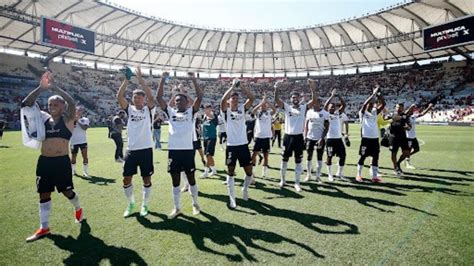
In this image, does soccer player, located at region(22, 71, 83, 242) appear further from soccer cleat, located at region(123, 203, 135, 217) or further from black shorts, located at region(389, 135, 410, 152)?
black shorts, located at region(389, 135, 410, 152)

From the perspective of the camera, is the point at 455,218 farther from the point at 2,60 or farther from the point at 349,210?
the point at 2,60

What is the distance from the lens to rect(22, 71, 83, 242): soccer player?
5000 mm

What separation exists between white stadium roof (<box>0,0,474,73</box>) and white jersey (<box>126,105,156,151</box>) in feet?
106

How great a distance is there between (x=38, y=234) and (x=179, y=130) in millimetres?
2996

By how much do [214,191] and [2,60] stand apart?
150 feet

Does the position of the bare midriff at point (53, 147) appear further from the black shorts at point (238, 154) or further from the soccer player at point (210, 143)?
the soccer player at point (210, 143)

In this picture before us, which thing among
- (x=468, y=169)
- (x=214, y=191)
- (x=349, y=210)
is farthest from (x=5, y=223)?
(x=468, y=169)

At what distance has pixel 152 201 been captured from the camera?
6941mm

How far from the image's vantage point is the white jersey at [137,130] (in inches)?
232

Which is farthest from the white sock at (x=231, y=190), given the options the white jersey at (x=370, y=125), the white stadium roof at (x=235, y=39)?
the white stadium roof at (x=235, y=39)

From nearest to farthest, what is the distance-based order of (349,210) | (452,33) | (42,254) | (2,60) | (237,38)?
(42,254)
(349,210)
(452,33)
(2,60)
(237,38)

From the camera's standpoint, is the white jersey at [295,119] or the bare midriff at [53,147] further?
the white jersey at [295,119]

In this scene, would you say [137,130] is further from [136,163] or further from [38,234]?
[38,234]

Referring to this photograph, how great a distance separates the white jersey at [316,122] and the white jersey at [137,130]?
5.13 m
